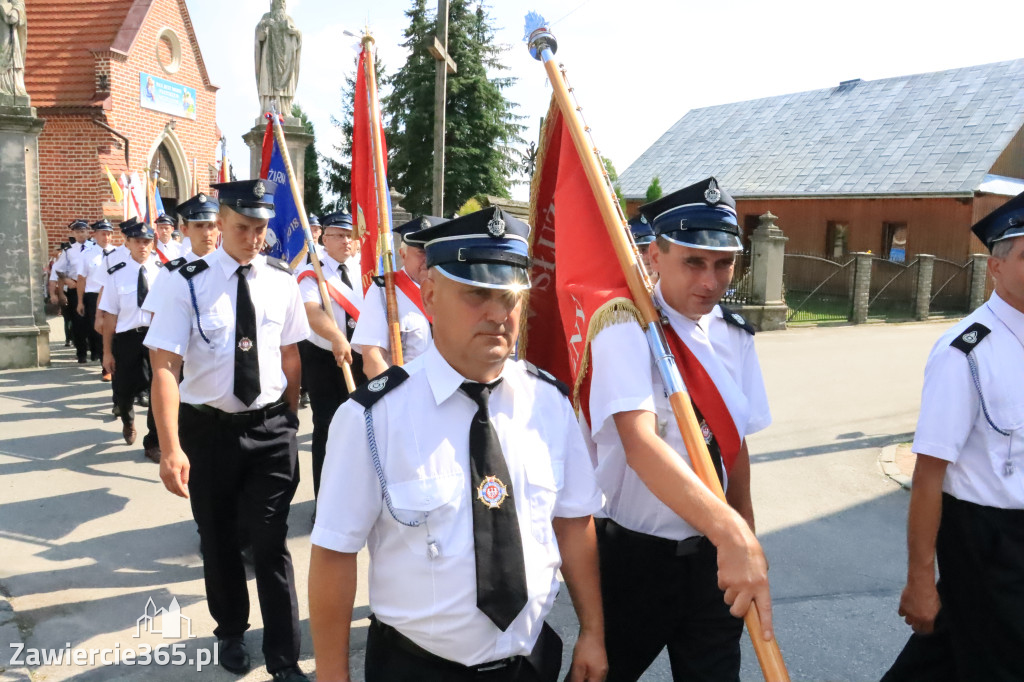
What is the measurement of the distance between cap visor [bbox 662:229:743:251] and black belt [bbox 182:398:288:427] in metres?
2.40

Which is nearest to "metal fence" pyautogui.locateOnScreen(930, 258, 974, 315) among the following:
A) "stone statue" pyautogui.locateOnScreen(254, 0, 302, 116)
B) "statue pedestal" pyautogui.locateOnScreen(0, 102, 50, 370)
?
"stone statue" pyautogui.locateOnScreen(254, 0, 302, 116)

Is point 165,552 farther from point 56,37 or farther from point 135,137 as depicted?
point 56,37

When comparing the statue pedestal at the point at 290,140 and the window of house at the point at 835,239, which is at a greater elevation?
the statue pedestal at the point at 290,140

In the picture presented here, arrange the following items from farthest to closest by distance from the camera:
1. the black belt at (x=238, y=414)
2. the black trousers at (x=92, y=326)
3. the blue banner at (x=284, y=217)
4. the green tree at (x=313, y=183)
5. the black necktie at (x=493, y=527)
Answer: the green tree at (x=313, y=183) → the black trousers at (x=92, y=326) → the blue banner at (x=284, y=217) → the black belt at (x=238, y=414) → the black necktie at (x=493, y=527)

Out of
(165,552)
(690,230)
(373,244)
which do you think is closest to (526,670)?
(690,230)

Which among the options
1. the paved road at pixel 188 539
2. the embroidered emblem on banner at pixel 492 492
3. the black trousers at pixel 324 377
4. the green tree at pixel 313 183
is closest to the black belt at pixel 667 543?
the embroidered emblem on banner at pixel 492 492

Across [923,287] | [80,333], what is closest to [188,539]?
[80,333]

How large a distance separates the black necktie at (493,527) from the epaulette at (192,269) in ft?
8.59

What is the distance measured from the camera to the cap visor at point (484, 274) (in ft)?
6.68

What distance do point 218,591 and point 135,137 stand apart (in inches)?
744

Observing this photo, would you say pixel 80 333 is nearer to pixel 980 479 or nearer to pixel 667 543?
pixel 667 543

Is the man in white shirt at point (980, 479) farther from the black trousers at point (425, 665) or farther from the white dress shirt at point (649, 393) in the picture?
the black trousers at point (425, 665)

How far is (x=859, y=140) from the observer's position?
96.6ft

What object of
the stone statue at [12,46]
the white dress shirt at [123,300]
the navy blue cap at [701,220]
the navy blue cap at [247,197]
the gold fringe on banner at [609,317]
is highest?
the stone statue at [12,46]
